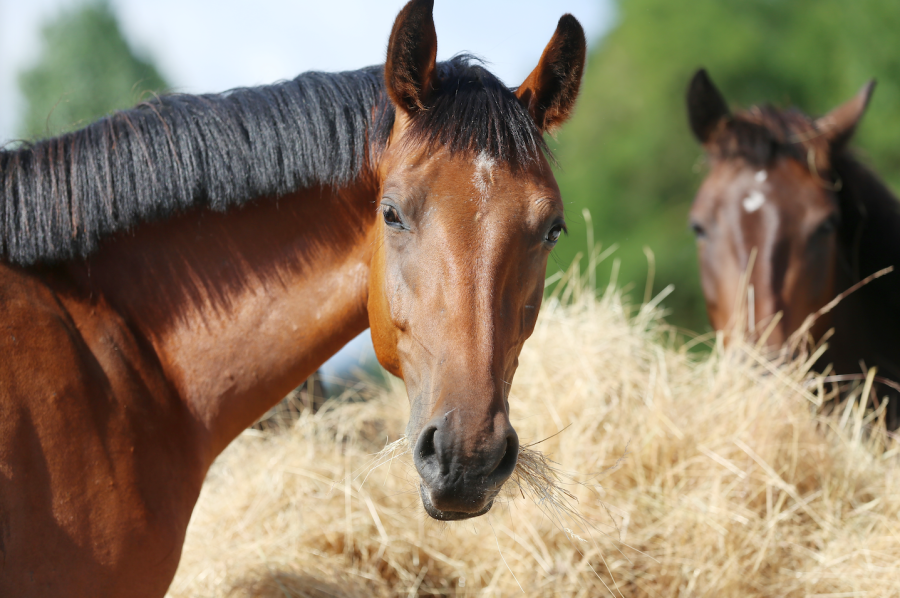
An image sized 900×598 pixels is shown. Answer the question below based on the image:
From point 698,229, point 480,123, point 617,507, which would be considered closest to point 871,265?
point 698,229

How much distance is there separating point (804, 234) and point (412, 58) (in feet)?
10.4

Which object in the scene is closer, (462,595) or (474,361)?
(474,361)

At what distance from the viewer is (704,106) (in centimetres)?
486

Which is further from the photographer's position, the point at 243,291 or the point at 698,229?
the point at 698,229

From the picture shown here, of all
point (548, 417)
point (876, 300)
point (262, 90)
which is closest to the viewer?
point (262, 90)

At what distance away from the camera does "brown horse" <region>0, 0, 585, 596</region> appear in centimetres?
177

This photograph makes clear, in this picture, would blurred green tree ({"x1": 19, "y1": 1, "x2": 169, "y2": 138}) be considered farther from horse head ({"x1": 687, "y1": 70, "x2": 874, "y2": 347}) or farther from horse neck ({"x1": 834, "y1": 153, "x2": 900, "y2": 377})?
horse neck ({"x1": 834, "y1": 153, "x2": 900, "y2": 377})

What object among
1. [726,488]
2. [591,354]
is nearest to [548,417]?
[591,354]

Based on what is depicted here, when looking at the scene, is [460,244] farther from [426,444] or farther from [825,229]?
[825,229]

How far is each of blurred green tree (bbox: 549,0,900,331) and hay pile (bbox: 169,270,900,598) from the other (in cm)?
1059

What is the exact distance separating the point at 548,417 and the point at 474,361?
210 centimetres

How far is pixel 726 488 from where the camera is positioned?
127 inches

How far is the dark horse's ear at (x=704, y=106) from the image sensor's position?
4777 mm

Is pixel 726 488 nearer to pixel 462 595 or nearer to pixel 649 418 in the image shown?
pixel 649 418
